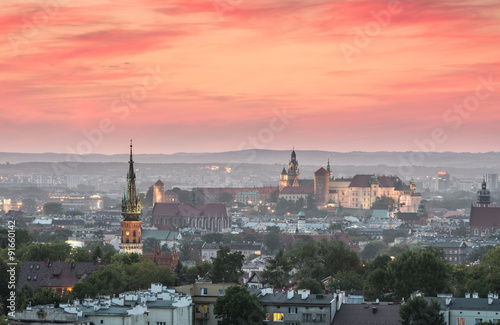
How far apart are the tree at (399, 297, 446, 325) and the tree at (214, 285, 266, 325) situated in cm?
733

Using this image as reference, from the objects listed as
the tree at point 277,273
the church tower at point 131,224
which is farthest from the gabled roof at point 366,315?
the church tower at point 131,224

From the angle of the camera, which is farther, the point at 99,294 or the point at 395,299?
the point at 395,299

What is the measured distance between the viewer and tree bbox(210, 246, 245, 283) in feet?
319

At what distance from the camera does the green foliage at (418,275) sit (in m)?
90.4

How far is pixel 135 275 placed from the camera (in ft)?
310

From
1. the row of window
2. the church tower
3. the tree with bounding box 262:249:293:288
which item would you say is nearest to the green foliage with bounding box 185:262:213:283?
the tree with bounding box 262:249:293:288

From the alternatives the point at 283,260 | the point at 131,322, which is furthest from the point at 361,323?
the point at 283,260

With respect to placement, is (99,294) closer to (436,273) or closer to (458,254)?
(436,273)

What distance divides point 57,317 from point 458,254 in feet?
447

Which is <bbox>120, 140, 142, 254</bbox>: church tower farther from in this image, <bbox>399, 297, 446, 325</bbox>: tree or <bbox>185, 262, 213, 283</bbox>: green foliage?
<bbox>399, 297, 446, 325</bbox>: tree

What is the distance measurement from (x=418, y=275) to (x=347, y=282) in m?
7.84

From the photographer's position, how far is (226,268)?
9894cm

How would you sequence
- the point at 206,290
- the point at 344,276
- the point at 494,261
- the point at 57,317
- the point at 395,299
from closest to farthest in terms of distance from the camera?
the point at 57,317, the point at 206,290, the point at 395,299, the point at 344,276, the point at 494,261

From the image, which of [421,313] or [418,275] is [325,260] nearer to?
[418,275]
